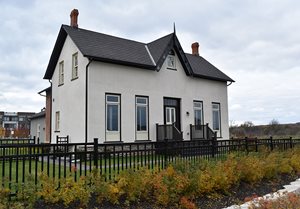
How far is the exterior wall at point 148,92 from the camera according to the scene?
14.4 m

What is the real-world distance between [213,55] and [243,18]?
36.8 ft

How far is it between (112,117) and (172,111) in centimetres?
461

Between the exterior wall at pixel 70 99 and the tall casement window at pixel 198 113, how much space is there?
8228 mm

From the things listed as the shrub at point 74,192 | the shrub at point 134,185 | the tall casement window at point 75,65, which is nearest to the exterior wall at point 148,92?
the tall casement window at point 75,65

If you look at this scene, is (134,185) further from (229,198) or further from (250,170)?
(250,170)

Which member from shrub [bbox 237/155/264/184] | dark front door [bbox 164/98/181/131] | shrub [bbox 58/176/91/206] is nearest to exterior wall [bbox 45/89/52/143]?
dark front door [bbox 164/98/181/131]

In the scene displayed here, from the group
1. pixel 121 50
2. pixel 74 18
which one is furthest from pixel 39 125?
pixel 121 50

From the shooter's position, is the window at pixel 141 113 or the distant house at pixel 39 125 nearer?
the window at pixel 141 113

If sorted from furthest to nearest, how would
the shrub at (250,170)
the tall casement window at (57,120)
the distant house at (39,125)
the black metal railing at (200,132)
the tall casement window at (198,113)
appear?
the distant house at (39,125) < the tall casement window at (198,113) < the black metal railing at (200,132) < the tall casement window at (57,120) < the shrub at (250,170)

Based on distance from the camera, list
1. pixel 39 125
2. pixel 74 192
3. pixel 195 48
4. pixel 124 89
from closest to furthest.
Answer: pixel 74 192 → pixel 124 89 → pixel 195 48 → pixel 39 125

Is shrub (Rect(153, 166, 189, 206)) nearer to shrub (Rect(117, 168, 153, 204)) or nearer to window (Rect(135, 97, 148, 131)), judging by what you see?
shrub (Rect(117, 168, 153, 204))

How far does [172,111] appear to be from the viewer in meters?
18.0

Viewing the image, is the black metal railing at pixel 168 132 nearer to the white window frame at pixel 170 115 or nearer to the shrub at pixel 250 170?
the white window frame at pixel 170 115

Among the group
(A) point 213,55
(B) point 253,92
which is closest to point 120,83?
(A) point 213,55
